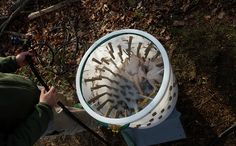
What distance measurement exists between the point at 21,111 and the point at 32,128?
0.11 m

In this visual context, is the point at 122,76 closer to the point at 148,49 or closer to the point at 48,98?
the point at 148,49

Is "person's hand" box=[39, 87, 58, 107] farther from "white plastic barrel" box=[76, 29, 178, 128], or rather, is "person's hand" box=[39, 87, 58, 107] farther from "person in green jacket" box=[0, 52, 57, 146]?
"white plastic barrel" box=[76, 29, 178, 128]

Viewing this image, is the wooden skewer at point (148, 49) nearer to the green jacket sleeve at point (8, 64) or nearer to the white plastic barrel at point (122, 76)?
the white plastic barrel at point (122, 76)

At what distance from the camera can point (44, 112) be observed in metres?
1.96

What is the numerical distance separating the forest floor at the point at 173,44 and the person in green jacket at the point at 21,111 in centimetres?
78

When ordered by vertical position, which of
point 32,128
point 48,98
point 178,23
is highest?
point 178,23

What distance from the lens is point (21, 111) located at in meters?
1.97

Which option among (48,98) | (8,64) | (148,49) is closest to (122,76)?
(148,49)

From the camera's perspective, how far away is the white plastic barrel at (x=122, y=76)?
2.23m

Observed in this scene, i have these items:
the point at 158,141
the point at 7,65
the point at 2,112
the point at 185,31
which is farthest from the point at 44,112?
the point at 185,31

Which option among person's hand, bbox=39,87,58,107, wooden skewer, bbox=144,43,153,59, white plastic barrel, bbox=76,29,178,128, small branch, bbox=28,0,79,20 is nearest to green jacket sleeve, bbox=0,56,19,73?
person's hand, bbox=39,87,58,107

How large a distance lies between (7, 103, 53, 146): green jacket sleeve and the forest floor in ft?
2.65

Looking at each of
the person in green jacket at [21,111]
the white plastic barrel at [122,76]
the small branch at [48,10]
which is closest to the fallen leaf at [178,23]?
the white plastic barrel at [122,76]

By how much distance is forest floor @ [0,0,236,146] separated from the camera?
2.53 metres
